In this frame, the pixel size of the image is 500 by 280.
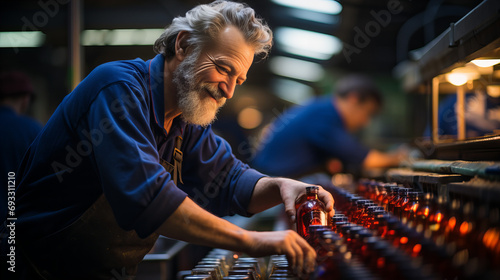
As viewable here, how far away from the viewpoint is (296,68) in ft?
28.0

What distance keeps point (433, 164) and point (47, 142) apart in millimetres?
1616

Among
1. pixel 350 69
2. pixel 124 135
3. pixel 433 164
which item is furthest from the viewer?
pixel 350 69

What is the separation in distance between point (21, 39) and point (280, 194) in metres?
2.23

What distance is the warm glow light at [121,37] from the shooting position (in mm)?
4297

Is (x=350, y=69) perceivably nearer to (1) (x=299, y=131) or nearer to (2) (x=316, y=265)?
(1) (x=299, y=131)

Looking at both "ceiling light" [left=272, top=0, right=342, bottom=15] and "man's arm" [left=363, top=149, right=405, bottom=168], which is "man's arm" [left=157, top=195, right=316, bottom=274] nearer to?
"man's arm" [left=363, top=149, right=405, bottom=168]

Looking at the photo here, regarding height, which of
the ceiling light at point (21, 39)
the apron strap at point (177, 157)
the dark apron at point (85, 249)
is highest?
the ceiling light at point (21, 39)

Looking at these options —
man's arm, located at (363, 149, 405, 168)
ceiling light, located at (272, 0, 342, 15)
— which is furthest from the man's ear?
ceiling light, located at (272, 0, 342, 15)

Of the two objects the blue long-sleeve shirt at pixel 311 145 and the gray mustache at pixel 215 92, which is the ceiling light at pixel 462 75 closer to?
the blue long-sleeve shirt at pixel 311 145

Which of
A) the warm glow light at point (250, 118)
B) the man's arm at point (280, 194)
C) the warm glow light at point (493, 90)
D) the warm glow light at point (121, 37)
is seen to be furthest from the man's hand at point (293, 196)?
the warm glow light at point (250, 118)

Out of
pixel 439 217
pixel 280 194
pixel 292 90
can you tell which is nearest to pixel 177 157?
pixel 280 194

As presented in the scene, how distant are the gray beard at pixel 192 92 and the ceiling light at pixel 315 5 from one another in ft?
9.84

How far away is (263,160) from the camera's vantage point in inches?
150

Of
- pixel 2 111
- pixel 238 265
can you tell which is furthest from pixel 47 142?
pixel 2 111
